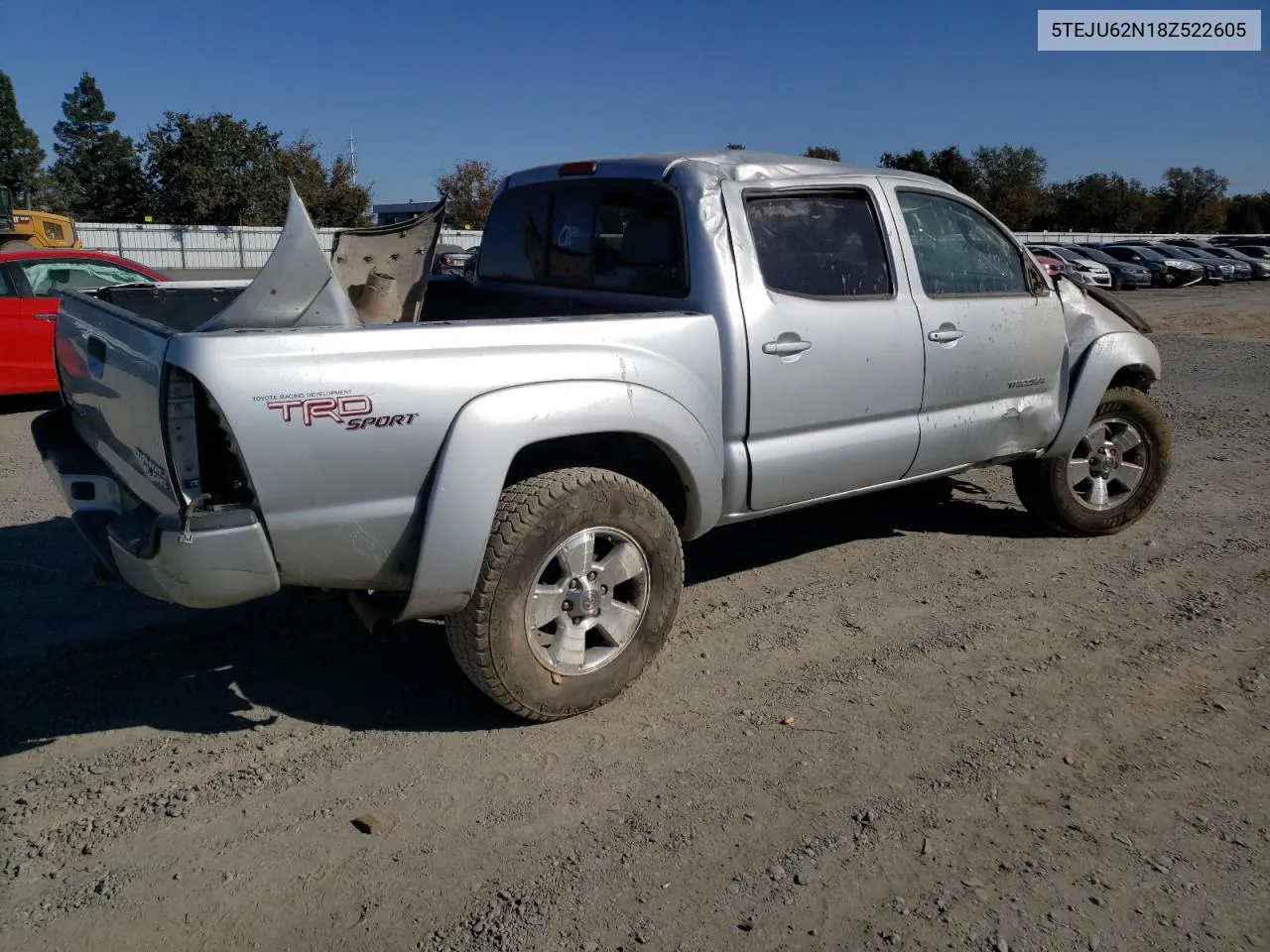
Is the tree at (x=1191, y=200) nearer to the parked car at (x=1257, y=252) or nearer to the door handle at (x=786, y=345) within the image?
the parked car at (x=1257, y=252)

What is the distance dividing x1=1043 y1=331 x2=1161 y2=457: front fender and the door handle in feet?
6.64

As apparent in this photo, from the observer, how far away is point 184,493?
123 inches

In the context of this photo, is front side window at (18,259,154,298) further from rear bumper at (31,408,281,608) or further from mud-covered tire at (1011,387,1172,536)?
mud-covered tire at (1011,387,1172,536)

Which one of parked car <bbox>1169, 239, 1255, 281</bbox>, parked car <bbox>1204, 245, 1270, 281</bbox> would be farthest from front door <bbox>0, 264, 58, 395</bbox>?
parked car <bbox>1204, 245, 1270, 281</bbox>

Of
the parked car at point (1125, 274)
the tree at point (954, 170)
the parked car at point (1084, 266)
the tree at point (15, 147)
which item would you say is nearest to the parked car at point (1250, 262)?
the parked car at point (1125, 274)

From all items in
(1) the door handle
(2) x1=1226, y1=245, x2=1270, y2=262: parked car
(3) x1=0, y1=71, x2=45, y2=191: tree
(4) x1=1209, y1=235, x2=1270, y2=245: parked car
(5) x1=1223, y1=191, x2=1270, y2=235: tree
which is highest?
(3) x1=0, y1=71, x2=45, y2=191: tree

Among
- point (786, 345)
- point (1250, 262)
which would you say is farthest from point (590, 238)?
point (1250, 262)

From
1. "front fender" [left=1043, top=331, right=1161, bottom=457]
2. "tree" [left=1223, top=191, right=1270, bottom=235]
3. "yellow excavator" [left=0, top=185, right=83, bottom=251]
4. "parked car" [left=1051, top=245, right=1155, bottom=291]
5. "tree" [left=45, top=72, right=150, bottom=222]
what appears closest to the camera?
"front fender" [left=1043, top=331, right=1161, bottom=457]

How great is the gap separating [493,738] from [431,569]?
75 centimetres

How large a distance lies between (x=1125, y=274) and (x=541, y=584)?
3294 cm

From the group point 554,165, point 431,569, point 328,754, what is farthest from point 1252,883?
point 554,165

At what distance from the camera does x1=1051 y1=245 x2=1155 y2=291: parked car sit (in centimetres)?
→ 3222

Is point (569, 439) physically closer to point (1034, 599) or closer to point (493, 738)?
point (493, 738)

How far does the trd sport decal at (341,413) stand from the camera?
3078mm
